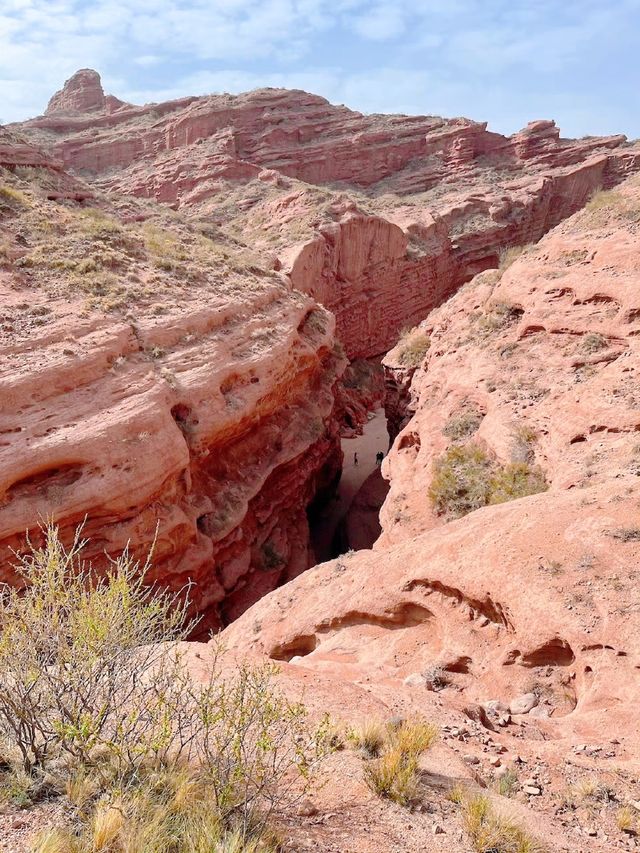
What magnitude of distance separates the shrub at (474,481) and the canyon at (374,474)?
41 mm

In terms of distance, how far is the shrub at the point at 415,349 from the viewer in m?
16.2

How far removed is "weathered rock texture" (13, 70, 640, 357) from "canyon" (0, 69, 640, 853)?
521cm

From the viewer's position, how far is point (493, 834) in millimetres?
3043

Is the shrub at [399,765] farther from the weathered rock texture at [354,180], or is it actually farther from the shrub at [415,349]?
the weathered rock texture at [354,180]

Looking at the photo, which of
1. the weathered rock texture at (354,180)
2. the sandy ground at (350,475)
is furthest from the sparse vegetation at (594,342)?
the weathered rock texture at (354,180)

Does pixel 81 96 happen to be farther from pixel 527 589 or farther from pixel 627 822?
pixel 627 822

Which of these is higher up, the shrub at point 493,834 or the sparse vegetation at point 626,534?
the sparse vegetation at point 626,534

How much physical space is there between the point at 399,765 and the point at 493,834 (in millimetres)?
698

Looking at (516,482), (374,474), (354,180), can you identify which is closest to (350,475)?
(374,474)

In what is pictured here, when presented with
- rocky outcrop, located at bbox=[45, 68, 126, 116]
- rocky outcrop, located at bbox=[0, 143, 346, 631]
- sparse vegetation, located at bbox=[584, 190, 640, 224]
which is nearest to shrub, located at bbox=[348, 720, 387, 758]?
rocky outcrop, located at bbox=[0, 143, 346, 631]

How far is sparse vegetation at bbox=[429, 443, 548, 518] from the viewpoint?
28.9ft

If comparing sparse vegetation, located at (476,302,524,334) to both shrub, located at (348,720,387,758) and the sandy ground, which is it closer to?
the sandy ground

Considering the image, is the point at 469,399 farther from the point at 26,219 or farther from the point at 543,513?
the point at 26,219

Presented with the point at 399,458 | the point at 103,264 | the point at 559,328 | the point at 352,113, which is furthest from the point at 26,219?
the point at 352,113
